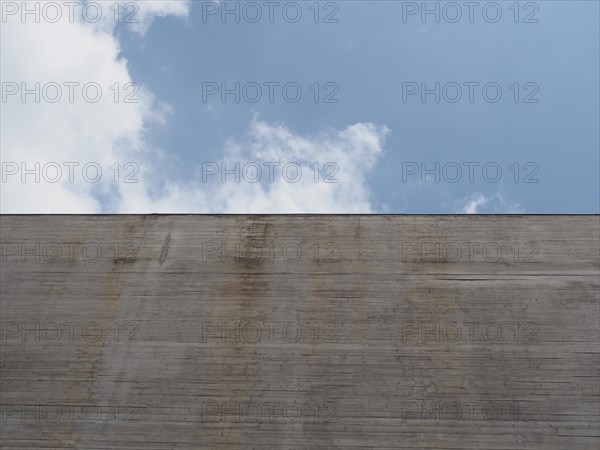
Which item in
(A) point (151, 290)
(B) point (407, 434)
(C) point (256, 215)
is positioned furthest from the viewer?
(C) point (256, 215)

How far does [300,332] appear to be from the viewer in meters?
9.34

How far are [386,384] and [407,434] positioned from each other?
0.81m

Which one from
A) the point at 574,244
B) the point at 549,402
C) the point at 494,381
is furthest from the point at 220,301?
the point at 574,244

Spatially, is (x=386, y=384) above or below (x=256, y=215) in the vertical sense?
below

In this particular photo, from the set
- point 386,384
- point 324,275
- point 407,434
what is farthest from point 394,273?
point 407,434

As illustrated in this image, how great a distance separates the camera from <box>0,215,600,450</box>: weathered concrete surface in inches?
323

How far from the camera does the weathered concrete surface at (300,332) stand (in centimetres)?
821

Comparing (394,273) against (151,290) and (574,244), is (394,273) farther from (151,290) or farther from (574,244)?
(151,290)

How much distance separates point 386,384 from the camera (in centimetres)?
859

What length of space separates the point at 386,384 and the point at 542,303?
125 inches

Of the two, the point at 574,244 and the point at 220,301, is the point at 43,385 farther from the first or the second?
the point at 574,244


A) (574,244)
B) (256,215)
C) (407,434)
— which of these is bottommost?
(407,434)

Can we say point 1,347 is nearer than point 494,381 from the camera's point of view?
No

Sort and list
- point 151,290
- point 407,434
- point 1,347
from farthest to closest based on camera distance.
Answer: point 151,290, point 1,347, point 407,434
